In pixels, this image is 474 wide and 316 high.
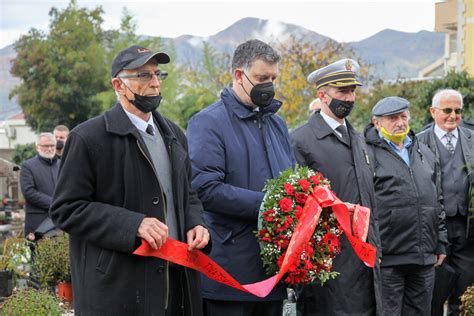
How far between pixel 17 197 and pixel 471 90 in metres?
15.8

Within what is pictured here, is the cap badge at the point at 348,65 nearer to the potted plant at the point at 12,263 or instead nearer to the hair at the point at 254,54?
the hair at the point at 254,54

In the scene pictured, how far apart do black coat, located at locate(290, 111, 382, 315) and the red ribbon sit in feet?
0.92

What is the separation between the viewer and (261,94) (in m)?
5.34

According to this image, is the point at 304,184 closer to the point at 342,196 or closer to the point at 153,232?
the point at 342,196

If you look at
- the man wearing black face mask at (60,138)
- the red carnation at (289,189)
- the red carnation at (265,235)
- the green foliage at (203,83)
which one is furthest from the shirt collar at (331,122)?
the green foliage at (203,83)

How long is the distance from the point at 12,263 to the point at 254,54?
5098 millimetres

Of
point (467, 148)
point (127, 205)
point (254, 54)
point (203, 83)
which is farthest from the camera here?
point (203, 83)

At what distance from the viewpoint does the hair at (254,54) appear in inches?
212

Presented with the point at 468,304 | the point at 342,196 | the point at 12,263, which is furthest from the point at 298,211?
the point at 12,263

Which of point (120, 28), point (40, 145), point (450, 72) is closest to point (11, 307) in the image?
point (40, 145)

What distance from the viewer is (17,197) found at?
25.8 m

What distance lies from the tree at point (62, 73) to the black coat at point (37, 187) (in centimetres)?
3694

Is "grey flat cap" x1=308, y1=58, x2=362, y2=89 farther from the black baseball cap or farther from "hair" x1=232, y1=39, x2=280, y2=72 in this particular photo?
the black baseball cap

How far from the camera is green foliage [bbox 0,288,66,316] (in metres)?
6.57
